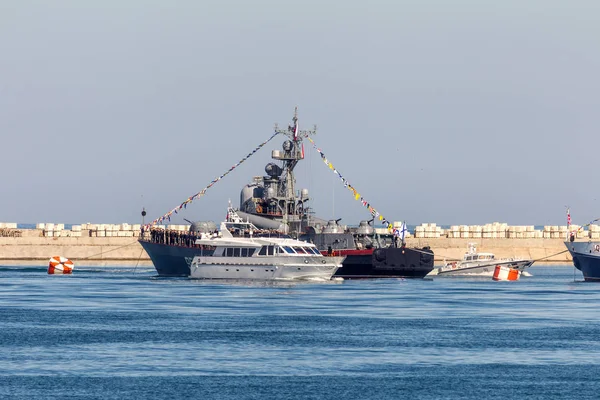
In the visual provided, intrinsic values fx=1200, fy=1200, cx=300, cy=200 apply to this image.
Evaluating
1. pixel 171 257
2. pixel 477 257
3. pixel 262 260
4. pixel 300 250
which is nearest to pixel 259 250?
pixel 262 260

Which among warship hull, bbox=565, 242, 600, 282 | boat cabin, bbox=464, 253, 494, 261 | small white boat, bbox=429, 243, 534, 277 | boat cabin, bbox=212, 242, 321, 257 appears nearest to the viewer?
boat cabin, bbox=212, 242, 321, 257

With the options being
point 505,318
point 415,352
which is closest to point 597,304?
point 505,318

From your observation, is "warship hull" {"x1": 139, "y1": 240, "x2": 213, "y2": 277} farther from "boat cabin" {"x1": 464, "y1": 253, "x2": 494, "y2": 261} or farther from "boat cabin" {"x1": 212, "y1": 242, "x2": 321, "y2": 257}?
"boat cabin" {"x1": 464, "y1": 253, "x2": 494, "y2": 261}

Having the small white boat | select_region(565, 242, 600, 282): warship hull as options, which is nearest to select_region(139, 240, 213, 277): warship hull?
the small white boat

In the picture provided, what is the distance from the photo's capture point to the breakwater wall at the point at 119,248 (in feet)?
488

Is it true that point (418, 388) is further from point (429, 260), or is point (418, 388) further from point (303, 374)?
point (429, 260)

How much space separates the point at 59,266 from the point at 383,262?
33875 mm

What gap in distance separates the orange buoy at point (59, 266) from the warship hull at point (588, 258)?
49260 mm

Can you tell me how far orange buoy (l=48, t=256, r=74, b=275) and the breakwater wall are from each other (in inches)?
1030

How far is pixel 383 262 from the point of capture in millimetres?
107125

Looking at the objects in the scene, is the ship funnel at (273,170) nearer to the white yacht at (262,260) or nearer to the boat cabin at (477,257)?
the boat cabin at (477,257)

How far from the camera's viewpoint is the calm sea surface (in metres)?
43.7

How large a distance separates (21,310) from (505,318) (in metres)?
Result: 29.1

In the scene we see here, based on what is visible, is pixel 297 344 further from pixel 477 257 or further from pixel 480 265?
pixel 477 257
